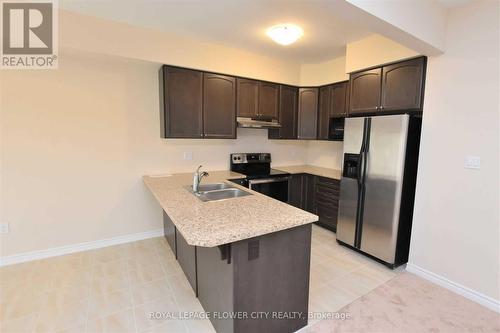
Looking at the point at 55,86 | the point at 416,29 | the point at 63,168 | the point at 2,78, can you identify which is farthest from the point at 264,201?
the point at 2,78

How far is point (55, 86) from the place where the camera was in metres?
2.73

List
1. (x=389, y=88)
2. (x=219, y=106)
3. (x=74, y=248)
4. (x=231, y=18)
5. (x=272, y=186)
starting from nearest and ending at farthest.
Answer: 1. (x=231, y=18)
2. (x=389, y=88)
3. (x=74, y=248)
4. (x=219, y=106)
5. (x=272, y=186)

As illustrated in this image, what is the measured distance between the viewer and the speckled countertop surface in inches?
54.1

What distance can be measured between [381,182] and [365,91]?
1159 mm

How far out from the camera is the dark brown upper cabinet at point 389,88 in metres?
2.52

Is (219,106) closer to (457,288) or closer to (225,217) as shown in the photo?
(225,217)

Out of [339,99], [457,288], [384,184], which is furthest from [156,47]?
[457,288]

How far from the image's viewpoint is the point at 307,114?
13.4 ft

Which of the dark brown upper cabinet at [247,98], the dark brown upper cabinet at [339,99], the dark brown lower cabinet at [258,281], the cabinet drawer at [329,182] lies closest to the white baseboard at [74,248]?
the dark brown lower cabinet at [258,281]

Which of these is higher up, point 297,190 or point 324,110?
point 324,110

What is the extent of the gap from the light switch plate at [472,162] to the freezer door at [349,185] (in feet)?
3.16

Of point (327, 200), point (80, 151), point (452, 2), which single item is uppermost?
point (452, 2)

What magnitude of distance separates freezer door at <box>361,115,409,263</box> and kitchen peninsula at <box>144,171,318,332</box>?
4.59 feet

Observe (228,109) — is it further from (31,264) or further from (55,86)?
(31,264)
